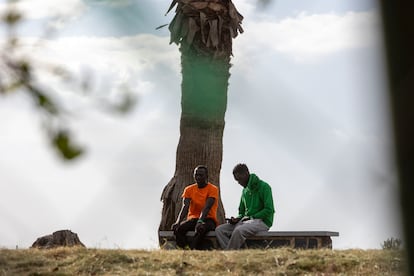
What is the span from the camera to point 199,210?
940cm

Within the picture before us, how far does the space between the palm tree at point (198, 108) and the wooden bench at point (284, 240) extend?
2.25 metres

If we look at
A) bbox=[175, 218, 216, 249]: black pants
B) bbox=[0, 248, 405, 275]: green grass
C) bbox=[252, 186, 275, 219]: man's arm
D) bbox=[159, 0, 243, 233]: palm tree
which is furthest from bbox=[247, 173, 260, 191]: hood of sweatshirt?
bbox=[159, 0, 243, 233]: palm tree

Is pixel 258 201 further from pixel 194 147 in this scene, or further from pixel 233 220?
pixel 194 147

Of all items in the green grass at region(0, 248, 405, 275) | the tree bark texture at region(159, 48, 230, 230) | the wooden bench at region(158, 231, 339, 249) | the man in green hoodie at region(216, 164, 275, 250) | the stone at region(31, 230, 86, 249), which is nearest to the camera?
the green grass at region(0, 248, 405, 275)

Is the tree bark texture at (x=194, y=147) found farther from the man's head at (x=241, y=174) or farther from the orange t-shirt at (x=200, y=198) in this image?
the man's head at (x=241, y=174)

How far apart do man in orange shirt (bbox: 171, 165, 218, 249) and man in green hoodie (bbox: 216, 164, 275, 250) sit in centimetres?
22

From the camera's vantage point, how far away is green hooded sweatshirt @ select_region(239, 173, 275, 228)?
8.91 meters

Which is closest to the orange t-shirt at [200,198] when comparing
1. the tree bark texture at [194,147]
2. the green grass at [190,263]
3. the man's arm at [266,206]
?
the man's arm at [266,206]

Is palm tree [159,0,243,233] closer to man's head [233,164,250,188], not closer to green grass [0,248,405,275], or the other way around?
man's head [233,164,250,188]

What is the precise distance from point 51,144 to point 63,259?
20.3 ft

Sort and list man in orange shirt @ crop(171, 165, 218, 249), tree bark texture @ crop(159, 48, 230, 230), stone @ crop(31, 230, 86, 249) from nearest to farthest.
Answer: man in orange shirt @ crop(171, 165, 218, 249), stone @ crop(31, 230, 86, 249), tree bark texture @ crop(159, 48, 230, 230)

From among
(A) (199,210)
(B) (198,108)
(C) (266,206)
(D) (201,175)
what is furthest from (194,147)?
(C) (266,206)

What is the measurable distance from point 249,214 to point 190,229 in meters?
0.80

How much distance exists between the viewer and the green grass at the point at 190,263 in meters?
6.66
